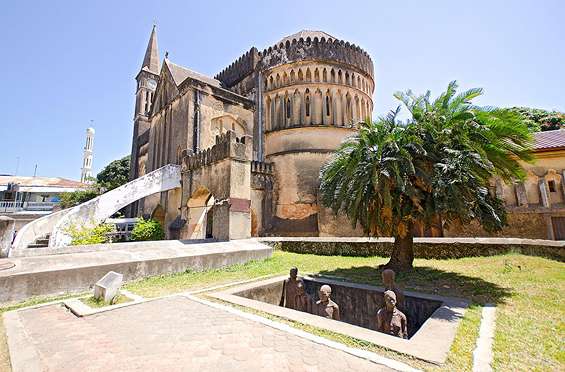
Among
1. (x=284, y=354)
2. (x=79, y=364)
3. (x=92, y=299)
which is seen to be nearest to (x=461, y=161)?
(x=284, y=354)

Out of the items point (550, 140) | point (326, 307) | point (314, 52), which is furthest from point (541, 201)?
point (314, 52)

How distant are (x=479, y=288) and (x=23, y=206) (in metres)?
52.0

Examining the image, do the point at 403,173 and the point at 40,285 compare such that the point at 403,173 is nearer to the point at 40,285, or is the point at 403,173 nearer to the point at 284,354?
the point at 284,354

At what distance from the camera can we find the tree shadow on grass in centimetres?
590

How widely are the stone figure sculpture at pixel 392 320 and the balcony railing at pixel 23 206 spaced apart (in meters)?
46.3

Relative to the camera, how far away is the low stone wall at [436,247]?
9.18 m

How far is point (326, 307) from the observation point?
537 centimetres

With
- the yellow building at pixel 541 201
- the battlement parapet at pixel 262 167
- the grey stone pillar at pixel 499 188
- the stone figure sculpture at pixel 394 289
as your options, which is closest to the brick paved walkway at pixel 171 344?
the stone figure sculpture at pixel 394 289

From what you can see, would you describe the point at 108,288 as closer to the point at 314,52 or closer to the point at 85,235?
the point at 85,235

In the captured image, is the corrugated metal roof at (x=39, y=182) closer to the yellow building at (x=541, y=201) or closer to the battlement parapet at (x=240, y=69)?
the battlement parapet at (x=240, y=69)

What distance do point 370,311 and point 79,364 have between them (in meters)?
4.97

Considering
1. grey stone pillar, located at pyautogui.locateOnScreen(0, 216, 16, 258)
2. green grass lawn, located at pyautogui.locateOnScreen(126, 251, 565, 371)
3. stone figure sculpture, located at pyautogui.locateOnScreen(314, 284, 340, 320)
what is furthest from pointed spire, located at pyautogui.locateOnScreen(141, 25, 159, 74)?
stone figure sculpture, located at pyautogui.locateOnScreen(314, 284, 340, 320)

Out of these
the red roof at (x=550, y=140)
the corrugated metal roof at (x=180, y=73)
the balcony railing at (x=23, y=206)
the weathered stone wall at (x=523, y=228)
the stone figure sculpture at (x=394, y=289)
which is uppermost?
the corrugated metal roof at (x=180, y=73)

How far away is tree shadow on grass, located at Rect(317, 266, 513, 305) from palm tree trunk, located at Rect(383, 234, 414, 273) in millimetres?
271
